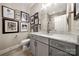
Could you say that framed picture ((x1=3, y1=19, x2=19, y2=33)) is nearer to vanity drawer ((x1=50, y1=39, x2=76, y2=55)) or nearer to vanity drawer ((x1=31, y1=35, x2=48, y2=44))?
vanity drawer ((x1=31, y1=35, x2=48, y2=44))

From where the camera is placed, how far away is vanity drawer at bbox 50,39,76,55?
89 centimetres

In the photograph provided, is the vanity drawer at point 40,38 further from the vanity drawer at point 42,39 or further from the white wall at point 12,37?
the white wall at point 12,37

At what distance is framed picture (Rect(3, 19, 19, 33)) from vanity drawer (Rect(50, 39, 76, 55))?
1.95 feet

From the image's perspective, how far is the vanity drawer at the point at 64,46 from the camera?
89 cm

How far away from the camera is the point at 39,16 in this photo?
1.31 meters

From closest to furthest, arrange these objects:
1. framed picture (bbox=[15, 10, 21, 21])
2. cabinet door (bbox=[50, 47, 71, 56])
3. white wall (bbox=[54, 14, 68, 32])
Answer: cabinet door (bbox=[50, 47, 71, 56])
white wall (bbox=[54, 14, 68, 32])
framed picture (bbox=[15, 10, 21, 21])

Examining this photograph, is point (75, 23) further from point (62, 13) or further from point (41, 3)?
point (41, 3)

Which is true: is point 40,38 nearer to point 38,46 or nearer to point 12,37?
→ point 38,46

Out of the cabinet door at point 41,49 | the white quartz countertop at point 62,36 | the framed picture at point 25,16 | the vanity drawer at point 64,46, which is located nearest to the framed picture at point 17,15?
the framed picture at point 25,16

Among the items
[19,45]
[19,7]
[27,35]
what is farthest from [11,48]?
[19,7]

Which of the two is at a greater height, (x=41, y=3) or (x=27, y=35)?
(x=41, y=3)

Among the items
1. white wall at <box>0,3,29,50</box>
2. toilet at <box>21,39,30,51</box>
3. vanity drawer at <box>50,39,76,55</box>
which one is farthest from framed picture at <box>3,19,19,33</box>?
vanity drawer at <box>50,39,76,55</box>

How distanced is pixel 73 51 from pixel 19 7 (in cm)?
99

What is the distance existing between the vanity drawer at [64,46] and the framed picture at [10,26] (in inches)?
23.5
